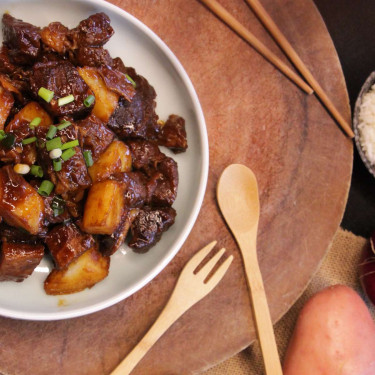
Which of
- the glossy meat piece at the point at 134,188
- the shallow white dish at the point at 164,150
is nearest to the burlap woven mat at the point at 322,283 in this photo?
the shallow white dish at the point at 164,150

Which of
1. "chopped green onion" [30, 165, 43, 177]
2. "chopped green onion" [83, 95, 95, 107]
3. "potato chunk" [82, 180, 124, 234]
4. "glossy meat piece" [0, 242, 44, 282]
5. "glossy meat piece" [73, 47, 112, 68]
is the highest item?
"glossy meat piece" [73, 47, 112, 68]

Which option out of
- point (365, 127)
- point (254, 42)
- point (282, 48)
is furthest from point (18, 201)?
point (365, 127)

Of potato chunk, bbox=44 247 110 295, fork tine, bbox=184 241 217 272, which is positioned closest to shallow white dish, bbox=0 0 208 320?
potato chunk, bbox=44 247 110 295

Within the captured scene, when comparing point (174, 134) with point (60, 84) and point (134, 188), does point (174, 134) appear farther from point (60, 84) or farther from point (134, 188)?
point (60, 84)

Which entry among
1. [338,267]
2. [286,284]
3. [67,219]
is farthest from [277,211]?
[67,219]

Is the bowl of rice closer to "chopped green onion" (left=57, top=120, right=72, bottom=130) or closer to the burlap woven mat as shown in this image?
the burlap woven mat

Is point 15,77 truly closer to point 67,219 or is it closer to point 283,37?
point 67,219
